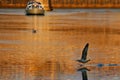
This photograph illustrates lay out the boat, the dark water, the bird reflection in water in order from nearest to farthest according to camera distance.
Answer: the bird reflection in water < the dark water < the boat

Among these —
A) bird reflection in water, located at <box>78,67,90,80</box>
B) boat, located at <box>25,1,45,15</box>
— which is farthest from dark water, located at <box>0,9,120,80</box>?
boat, located at <box>25,1,45,15</box>

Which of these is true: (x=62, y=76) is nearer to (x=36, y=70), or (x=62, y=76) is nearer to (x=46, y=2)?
(x=36, y=70)

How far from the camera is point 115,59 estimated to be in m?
17.9

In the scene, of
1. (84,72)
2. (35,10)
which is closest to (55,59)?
(84,72)

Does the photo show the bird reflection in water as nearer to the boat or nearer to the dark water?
the dark water

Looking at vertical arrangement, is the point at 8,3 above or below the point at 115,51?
below

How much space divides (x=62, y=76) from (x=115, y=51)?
21.7 feet

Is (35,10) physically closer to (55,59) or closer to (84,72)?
(55,59)

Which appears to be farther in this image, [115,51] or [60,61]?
[115,51]

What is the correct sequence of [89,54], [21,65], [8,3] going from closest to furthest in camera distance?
1. [21,65]
2. [89,54]
3. [8,3]

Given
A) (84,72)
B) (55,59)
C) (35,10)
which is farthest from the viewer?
(35,10)

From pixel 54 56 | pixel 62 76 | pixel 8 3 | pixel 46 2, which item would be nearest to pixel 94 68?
pixel 62 76

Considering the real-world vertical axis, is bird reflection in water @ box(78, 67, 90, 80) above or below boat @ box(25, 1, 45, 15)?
above

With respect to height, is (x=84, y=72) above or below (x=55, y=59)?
above
